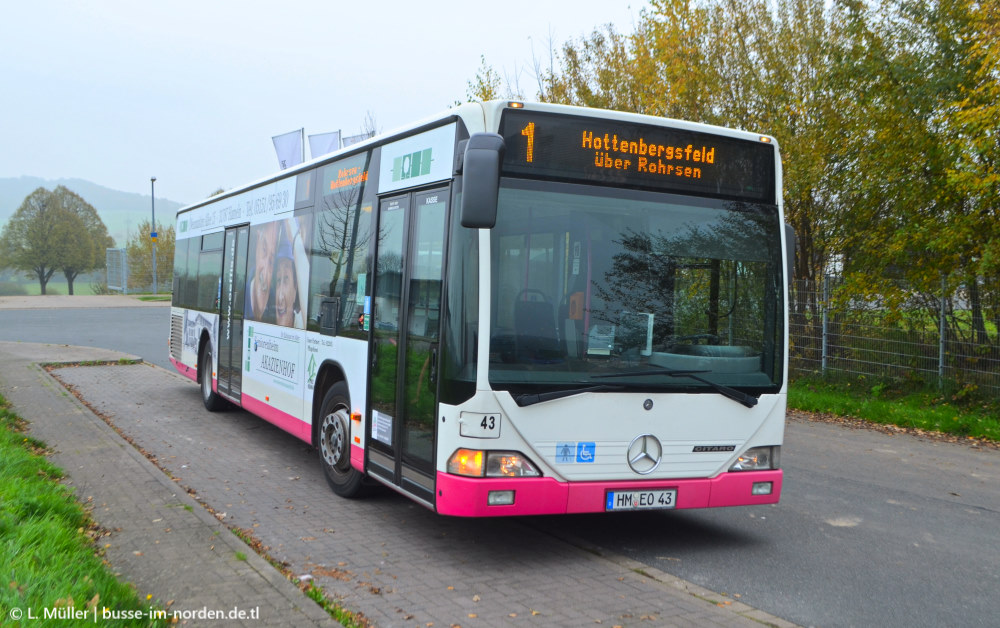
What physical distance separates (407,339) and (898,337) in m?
9.97

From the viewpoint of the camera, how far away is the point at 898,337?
44.9 feet

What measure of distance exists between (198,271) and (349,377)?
7015 mm

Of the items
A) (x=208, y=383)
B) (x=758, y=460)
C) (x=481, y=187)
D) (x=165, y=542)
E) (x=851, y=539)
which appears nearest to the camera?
(x=481, y=187)

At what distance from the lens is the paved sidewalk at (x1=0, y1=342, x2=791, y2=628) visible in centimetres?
493

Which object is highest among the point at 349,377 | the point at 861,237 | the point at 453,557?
the point at 861,237

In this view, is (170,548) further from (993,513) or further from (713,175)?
(993,513)

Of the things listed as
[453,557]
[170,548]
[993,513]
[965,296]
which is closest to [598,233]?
[453,557]

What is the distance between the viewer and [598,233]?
5.86 m

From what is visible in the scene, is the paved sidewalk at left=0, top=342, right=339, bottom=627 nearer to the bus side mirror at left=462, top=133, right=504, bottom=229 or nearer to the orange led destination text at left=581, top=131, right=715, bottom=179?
the bus side mirror at left=462, top=133, right=504, bottom=229

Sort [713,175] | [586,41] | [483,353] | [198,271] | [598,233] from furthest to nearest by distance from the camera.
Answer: [586,41], [198,271], [713,175], [598,233], [483,353]

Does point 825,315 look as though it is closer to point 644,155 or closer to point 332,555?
point 644,155

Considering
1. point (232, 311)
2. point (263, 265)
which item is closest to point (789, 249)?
point (263, 265)

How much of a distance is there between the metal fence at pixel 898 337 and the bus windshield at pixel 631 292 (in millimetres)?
7681

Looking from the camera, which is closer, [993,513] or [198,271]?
[993,513]
